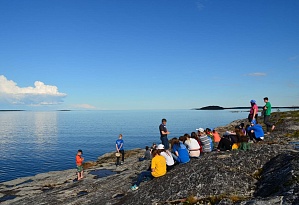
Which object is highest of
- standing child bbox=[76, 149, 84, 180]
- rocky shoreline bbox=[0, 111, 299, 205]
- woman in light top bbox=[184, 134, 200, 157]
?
woman in light top bbox=[184, 134, 200, 157]

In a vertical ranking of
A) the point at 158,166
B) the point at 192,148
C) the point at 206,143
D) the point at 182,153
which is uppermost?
the point at 206,143

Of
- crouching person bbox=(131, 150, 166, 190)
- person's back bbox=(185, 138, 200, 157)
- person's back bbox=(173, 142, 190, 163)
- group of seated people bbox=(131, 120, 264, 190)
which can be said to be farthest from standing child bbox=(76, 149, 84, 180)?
person's back bbox=(185, 138, 200, 157)

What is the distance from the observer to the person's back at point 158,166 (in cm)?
1777

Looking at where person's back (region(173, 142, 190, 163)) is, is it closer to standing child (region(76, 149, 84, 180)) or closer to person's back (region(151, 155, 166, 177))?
person's back (region(151, 155, 166, 177))

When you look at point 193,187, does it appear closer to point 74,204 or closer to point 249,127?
point 74,204

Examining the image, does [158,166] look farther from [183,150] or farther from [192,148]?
[192,148]

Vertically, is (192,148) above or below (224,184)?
above

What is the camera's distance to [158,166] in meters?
17.9

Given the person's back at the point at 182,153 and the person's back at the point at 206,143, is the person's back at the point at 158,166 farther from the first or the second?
the person's back at the point at 206,143

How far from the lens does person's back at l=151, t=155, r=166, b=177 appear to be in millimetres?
17766

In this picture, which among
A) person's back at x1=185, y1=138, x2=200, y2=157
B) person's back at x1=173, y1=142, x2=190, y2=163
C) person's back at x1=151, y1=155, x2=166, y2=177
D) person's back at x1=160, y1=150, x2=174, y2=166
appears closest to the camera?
person's back at x1=151, y1=155, x2=166, y2=177

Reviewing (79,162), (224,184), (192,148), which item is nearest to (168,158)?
(192,148)

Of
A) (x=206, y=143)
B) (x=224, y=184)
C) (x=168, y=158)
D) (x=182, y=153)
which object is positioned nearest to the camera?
(x=224, y=184)

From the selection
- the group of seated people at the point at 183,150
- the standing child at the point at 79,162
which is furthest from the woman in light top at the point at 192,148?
the standing child at the point at 79,162
